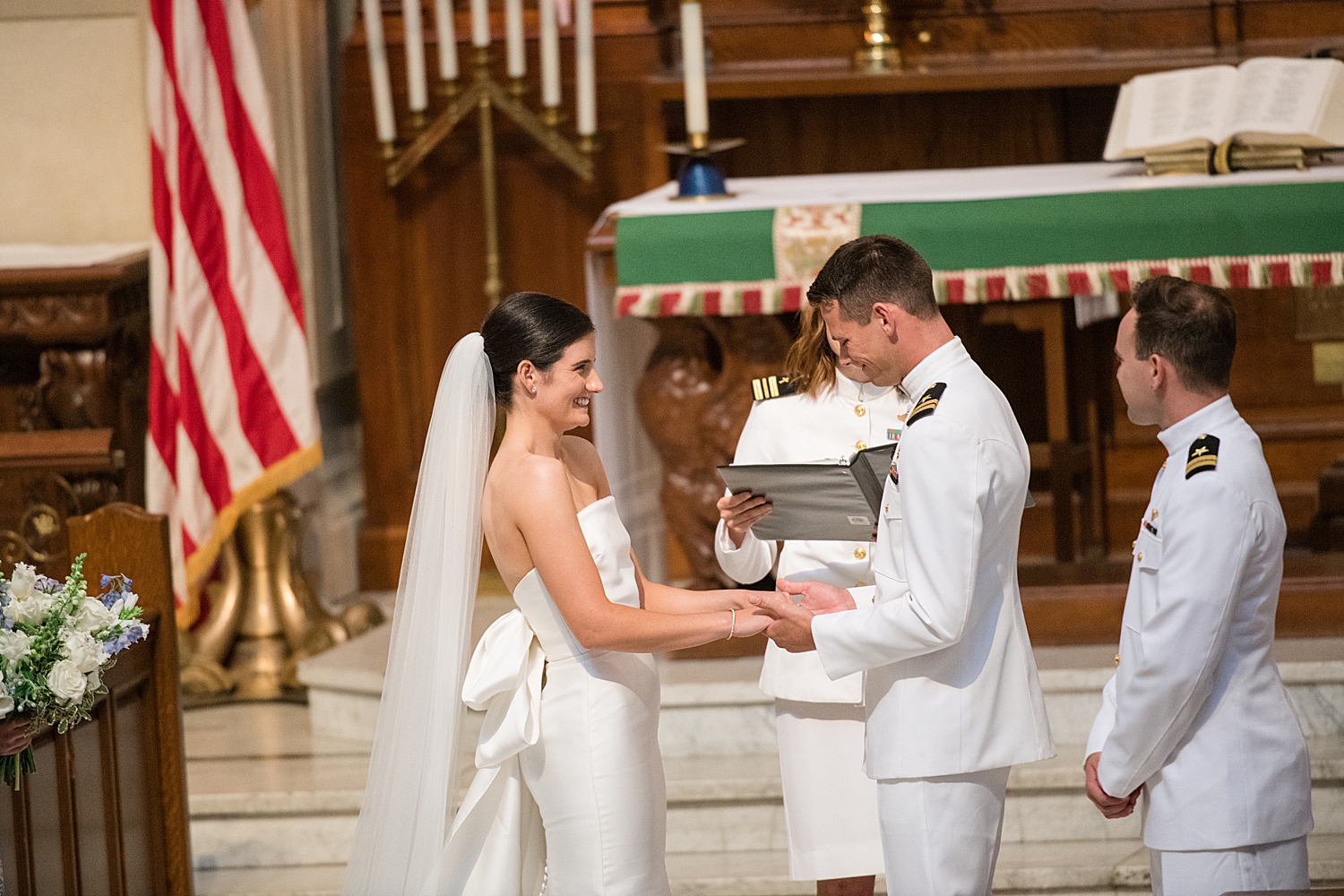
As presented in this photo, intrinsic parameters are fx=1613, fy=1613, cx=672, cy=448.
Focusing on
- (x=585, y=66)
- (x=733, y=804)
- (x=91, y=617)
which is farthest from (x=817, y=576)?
(x=585, y=66)

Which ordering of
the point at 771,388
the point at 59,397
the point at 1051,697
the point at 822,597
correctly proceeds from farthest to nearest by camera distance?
the point at 59,397 → the point at 1051,697 → the point at 771,388 → the point at 822,597

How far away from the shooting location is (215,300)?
5.57 metres

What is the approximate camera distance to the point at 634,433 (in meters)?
5.75

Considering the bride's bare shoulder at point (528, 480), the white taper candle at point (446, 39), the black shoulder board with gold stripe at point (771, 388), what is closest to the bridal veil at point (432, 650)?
the bride's bare shoulder at point (528, 480)

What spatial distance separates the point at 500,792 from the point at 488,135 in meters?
3.25

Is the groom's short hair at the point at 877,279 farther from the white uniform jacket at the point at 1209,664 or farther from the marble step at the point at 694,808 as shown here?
the marble step at the point at 694,808

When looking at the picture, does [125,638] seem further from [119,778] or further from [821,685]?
[821,685]

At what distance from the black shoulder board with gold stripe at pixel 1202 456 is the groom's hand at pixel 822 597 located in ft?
2.36

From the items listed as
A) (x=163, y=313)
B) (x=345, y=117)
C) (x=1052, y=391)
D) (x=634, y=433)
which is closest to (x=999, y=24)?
(x=1052, y=391)

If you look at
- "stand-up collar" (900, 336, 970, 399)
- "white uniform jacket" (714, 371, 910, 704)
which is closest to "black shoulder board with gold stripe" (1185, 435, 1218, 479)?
"stand-up collar" (900, 336, 970, 399)

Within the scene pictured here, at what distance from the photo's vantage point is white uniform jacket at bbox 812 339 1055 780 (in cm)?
271

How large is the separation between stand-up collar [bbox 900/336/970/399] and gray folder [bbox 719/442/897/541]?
156mm

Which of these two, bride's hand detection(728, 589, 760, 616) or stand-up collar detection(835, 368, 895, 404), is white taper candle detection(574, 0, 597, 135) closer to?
stand-up collar detection(835, 368, 895, 404)

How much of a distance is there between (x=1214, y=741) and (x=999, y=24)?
396 centimetres
